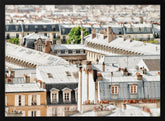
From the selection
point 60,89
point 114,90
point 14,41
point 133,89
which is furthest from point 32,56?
point 114,90

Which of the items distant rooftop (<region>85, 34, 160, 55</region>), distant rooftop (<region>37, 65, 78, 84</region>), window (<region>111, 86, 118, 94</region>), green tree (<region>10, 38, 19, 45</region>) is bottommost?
window (<region>111, 86, 118, 94</region>)

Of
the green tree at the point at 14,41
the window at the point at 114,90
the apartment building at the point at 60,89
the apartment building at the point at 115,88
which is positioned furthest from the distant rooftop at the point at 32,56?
the window at the point at 114,90

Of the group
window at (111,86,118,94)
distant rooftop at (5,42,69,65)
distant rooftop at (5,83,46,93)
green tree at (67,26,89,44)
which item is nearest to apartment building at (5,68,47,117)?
distant rooftop at (5,83,46,93)

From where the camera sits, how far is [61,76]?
3030 centimetres

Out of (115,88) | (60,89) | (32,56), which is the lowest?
(60,89)

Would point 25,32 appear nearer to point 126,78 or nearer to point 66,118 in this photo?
point 126,78

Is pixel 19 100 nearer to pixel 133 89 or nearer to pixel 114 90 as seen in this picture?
pixel 114 90

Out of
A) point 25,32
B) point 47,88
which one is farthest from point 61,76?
point 25,32

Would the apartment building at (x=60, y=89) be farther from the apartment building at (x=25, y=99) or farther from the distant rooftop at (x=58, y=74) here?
the apartment building at (x=25, y=99)

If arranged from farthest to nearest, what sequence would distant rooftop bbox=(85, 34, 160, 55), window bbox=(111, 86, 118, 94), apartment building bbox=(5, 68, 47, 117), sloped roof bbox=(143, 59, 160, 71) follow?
distant rooftop bbox=(85, 34, 160, 55), sloped roof bbox=(143, 59, 160, 71), apartment building bbox=(5, 68, 47, 117), window bbox=(111, 86, 118, 94)

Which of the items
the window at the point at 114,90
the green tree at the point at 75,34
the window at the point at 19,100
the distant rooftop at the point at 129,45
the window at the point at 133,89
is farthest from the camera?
the green tree at the point at 75,34

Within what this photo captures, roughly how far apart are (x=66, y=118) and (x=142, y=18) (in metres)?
48.8

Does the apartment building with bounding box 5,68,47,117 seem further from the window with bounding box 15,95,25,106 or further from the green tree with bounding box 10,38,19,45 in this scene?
the green tree with bounding box 10,38,19,45

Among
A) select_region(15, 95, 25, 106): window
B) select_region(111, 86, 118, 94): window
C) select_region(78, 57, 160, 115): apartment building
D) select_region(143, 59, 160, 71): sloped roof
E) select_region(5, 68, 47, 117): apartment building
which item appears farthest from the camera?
select_region(143, 59, 160, 71): sloped roof
